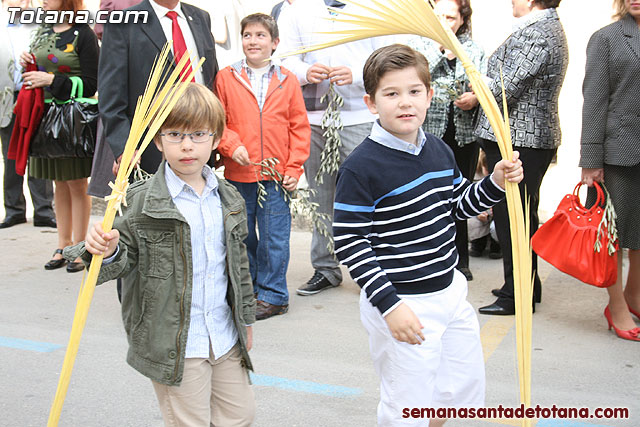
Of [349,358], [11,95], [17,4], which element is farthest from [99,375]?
[17,4]

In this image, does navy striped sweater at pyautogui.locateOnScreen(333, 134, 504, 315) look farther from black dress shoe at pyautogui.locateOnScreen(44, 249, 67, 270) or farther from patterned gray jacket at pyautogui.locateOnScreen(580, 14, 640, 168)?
black dress shoe at pyautogui.locateOnScreen(44, 249, 67, 270)

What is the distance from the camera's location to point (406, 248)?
2.59 m

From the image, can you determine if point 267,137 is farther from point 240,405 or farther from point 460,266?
point 240,405

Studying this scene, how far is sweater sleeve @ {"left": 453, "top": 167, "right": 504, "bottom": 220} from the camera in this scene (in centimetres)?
272

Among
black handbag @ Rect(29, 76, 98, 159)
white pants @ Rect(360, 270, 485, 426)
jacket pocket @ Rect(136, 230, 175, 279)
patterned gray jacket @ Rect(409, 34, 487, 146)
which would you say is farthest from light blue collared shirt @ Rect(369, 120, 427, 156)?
black handbag @ Rect(29, 76, 98, 159)

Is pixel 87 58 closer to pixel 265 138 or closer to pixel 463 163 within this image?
pixel 265 138

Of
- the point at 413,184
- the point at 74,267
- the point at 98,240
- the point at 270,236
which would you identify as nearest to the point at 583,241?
the point at 270,236

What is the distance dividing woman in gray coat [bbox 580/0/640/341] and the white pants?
2.09 m

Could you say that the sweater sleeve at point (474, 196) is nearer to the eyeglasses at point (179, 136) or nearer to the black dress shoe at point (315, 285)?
the eyeglasses at point (179, 136)

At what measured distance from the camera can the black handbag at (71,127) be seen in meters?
5.65

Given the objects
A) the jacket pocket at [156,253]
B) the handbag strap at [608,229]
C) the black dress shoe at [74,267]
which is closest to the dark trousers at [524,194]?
the handbag strap at [608,229]

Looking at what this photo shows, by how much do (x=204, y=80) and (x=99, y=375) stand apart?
189cm

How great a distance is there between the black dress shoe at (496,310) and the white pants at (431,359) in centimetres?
221

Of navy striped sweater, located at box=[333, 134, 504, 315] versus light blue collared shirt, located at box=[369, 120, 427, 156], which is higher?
light blue collared shirt, located at box=[369, 120, 427, 156]
